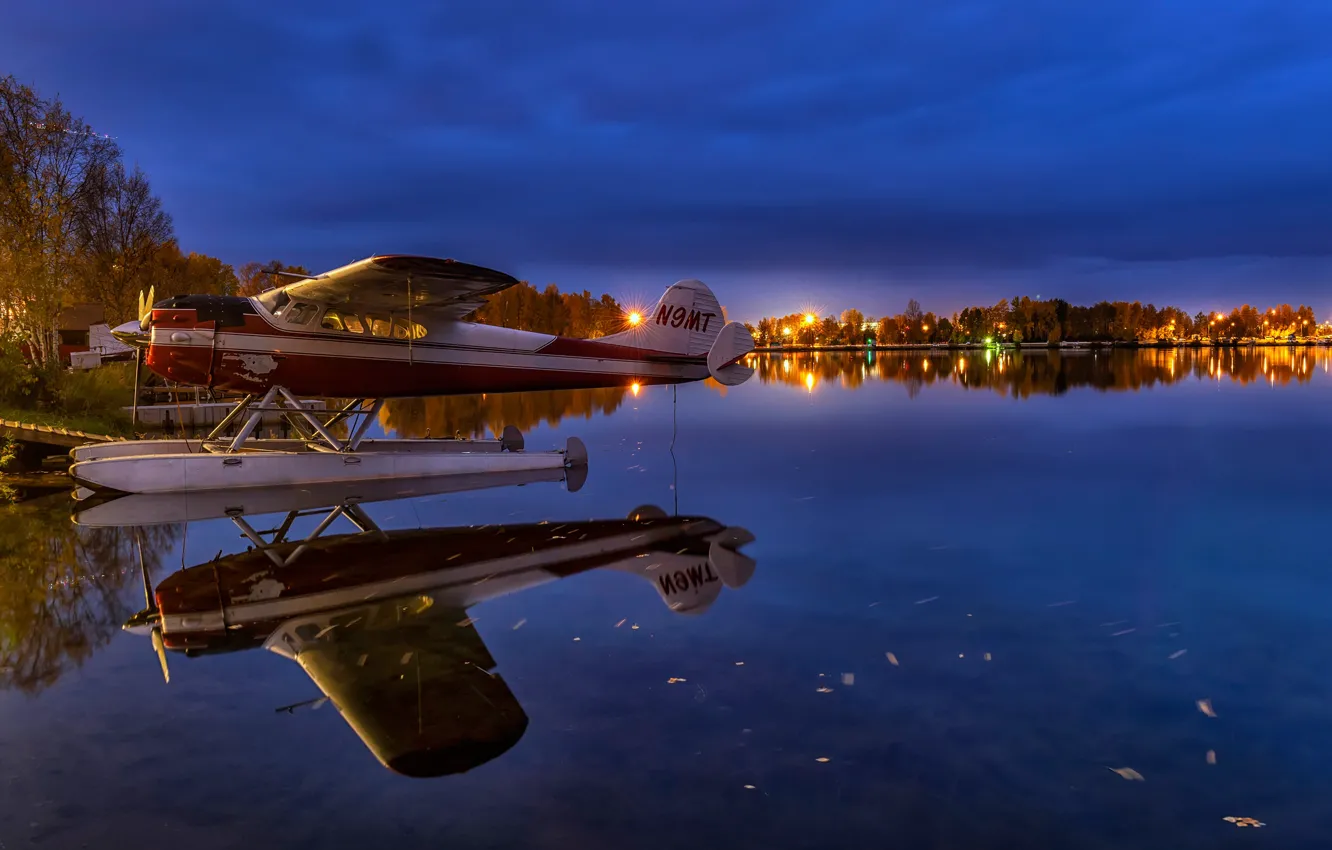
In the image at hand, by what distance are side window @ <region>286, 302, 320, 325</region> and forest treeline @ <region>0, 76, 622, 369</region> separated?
2644mm

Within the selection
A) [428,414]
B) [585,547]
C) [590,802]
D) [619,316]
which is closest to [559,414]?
[428,414]

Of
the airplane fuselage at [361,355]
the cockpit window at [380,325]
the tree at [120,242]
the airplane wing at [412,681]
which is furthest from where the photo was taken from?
the tree at [120,242]

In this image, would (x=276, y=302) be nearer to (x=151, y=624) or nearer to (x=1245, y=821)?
(x=151, y=624)

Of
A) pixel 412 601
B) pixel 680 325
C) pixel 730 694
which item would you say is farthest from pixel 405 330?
pixel 730 694

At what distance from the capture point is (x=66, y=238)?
1936cm

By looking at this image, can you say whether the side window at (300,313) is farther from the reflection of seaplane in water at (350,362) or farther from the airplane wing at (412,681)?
the airplane wing at (412,681)

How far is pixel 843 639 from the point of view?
194 inches

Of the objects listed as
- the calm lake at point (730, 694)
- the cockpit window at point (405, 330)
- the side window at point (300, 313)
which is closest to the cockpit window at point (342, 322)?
the side window at point (300, 313)

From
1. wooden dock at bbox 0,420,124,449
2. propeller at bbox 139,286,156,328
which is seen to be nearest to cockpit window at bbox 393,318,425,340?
propeller at bbox 139,286,156,328

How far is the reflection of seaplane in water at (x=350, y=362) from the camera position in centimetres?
982

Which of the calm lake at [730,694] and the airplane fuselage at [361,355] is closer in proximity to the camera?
the calm lake at [730,694]

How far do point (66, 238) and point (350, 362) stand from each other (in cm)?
1368

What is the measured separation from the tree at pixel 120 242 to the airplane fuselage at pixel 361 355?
123 feet

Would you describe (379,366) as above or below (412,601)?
above
